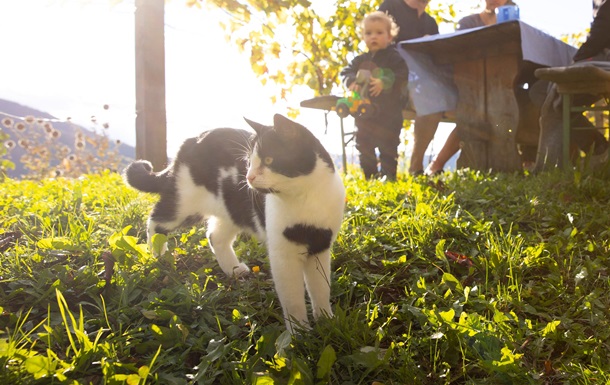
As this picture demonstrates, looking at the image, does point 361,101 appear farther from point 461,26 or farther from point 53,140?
point 53,140

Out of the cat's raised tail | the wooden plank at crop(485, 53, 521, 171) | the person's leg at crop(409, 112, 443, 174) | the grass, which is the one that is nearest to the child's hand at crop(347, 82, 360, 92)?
the person's leg at crop(409, 112, 443, 174)

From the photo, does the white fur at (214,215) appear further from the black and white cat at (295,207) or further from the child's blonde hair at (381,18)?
the child's blonde hair at (381,18)

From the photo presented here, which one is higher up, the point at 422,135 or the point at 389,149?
the point at 422,135

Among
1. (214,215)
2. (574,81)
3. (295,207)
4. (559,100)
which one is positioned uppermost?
(574,81)

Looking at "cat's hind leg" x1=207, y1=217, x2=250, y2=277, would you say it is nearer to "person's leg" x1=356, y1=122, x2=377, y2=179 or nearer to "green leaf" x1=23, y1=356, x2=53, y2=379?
"green leaf" x1=23, y1=356, x2=53, y2=379

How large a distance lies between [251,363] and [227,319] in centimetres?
40

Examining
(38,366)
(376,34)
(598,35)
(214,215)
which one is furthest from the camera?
(376,34)

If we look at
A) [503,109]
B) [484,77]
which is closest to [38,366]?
[503,109]

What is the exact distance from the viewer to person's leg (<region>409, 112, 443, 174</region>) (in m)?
5.33

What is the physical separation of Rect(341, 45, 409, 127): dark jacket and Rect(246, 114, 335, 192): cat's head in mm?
3097

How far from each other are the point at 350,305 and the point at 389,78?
3313 mm

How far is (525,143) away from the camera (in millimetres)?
5781

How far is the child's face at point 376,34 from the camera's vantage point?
4.77 metres

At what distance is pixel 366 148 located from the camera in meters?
5.10
